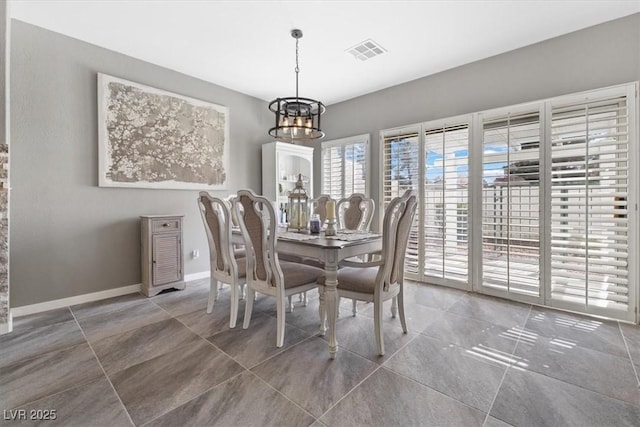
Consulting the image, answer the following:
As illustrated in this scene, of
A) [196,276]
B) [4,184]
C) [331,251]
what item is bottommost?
[196,276]

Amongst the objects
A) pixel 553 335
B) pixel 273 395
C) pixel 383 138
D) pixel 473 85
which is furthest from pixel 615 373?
pixel 383 138

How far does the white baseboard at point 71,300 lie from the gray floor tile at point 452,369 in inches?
122

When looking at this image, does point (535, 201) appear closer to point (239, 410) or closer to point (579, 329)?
point (579, 329)

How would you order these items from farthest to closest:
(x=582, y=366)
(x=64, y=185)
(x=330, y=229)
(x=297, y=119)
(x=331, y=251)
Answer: (x=64, y=185), (x=297, y=119), (x=330, y=229), (x=331, y=251), (x=582, y=366)

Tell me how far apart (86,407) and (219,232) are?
4.60ft

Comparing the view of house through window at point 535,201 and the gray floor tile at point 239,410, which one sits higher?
the view of house through window at point 535,201

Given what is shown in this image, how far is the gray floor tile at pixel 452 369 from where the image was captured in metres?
1.66

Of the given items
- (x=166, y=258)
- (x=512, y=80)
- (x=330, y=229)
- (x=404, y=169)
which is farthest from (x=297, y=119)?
(x=512, y=80)

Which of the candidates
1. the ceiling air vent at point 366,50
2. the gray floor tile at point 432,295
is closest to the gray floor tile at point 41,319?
the gray floor tile at point 432,295

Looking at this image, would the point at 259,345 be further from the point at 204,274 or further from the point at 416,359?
the point at 204,274

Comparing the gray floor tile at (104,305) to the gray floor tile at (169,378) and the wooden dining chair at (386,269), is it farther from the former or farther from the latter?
the wooden dining chair at (386,269)

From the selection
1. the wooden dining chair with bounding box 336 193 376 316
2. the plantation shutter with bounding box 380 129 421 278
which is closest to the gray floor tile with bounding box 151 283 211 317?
the wooden dining chair with bounding box 336 193 376 316

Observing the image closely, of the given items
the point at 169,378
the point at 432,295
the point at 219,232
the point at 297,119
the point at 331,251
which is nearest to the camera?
the point at 169,378

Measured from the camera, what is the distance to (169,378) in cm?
179
